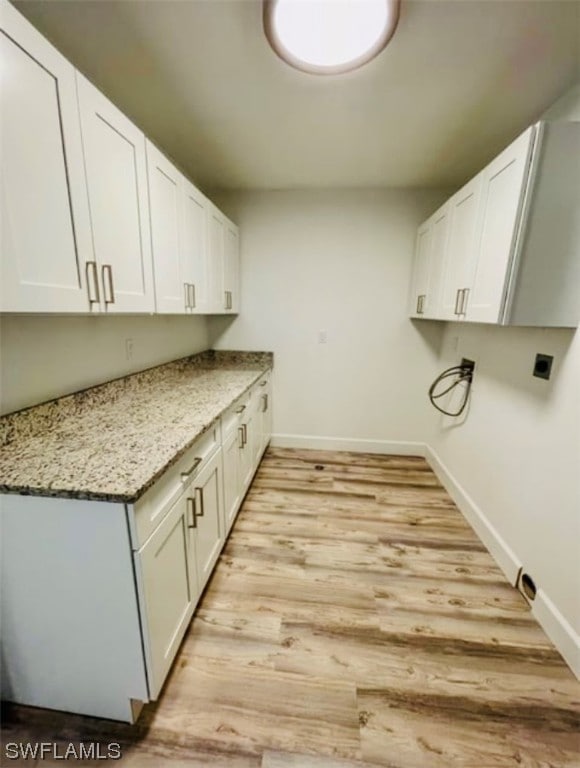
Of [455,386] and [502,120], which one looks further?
[455,386]

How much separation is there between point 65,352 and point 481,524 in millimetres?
2533

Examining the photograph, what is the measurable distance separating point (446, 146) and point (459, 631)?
105 inches

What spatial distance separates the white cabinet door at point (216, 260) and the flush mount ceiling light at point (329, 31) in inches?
45.0

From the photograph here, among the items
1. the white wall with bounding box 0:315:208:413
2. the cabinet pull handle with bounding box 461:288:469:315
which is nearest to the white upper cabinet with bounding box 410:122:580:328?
the cabinet pull handle with bounding box 461:288:469:315

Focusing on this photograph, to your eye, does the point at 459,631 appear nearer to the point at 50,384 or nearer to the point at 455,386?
the point at 455,386

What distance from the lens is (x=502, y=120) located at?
1727 mm

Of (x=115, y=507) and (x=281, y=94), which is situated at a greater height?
(x=281, y=94)

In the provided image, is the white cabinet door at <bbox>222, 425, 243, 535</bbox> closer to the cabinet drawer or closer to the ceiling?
the cabinet drawer

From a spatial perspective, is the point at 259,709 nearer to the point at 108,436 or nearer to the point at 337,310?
the point at 108,436

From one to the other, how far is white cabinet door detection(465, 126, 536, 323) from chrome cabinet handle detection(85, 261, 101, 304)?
1.68 meters

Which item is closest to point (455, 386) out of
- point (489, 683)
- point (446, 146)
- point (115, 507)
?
point (446, 146)

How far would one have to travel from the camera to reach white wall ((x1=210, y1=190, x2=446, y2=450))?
2.82m

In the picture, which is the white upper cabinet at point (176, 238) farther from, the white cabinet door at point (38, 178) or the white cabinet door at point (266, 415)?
the white cabinet door at point (266, 415)

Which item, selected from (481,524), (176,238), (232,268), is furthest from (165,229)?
(481,524)
